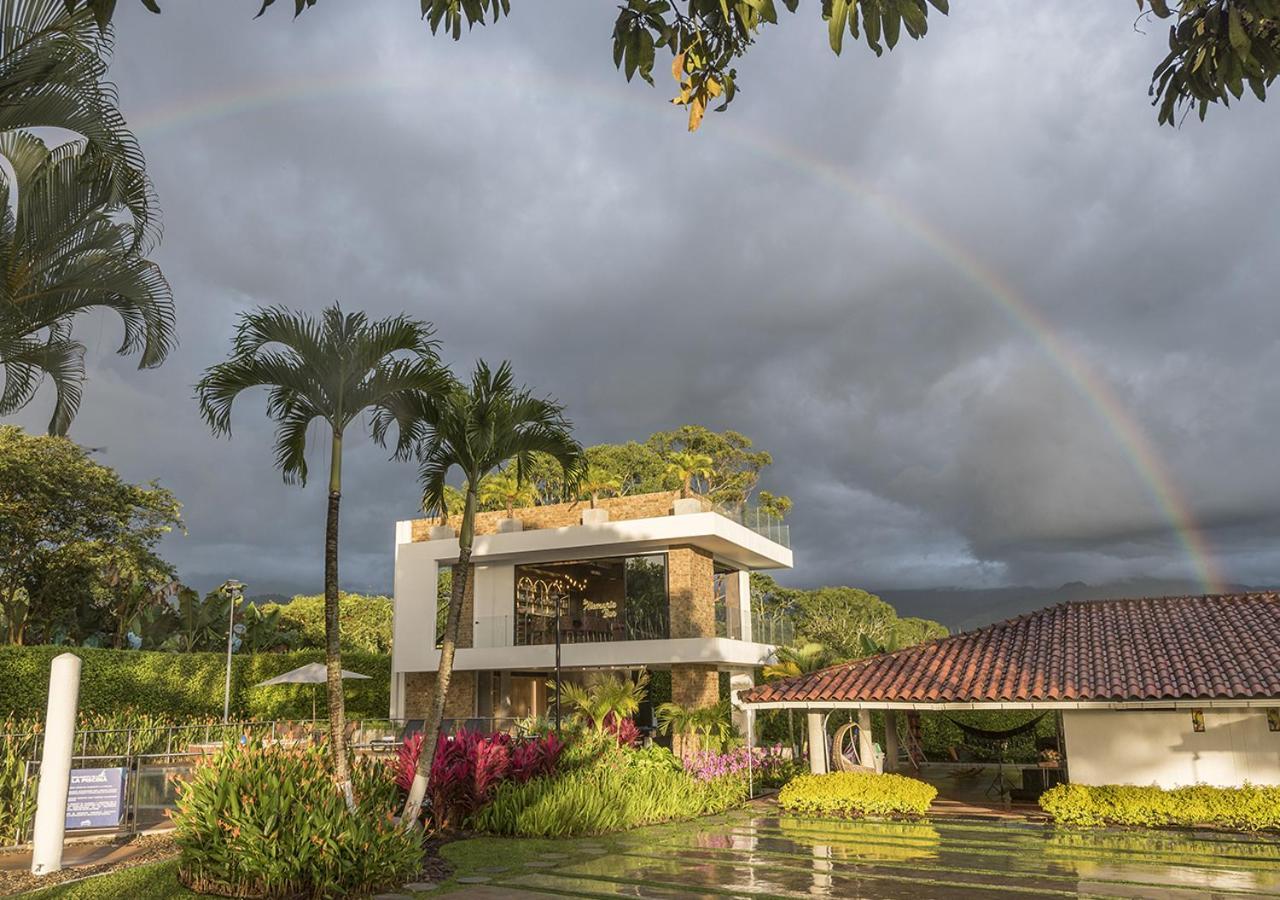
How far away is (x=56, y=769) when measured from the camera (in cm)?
980

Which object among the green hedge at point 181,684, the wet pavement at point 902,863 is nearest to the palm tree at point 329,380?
the wet pavement at point 902,863

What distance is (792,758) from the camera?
22016mm

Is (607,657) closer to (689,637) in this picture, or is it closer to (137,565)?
(689,637)

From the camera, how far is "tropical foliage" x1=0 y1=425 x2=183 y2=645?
95.0 feet

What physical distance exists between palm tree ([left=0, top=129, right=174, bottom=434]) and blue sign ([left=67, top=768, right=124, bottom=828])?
204 inches

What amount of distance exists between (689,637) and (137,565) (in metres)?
19.2

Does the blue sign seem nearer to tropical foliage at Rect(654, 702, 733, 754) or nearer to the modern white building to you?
tropical foliage at Rect(654, 702, 733, 754)

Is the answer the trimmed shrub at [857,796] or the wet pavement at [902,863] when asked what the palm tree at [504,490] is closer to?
the trimmed shrub at [857,796]

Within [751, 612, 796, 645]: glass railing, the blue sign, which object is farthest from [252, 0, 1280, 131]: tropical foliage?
[751, 612, 796, 645]: glass railing

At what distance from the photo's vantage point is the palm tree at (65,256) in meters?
7.11

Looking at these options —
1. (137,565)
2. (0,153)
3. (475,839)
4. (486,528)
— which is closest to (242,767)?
(475,839)

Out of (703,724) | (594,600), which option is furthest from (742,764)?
(594,600)

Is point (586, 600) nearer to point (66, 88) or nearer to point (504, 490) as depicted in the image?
point (504, 490)

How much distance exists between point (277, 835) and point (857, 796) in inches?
428
